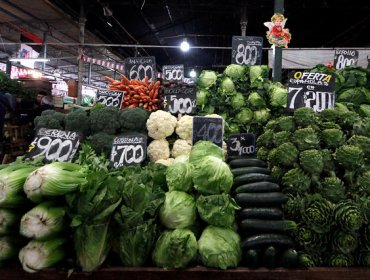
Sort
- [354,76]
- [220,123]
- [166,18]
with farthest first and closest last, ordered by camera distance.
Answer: [166,18] → [354,76] → [220,123]

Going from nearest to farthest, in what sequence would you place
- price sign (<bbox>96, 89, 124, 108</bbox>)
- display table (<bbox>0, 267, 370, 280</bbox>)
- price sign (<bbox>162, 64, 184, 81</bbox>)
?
display table (<bbox>0, 267, 370, 280</bbox>) < price sign (<bbox>96, 89, 124, 108</bbox>) < price sign (<bbox>162, 64, 184, 81</bbox>)

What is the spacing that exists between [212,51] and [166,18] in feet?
24.7

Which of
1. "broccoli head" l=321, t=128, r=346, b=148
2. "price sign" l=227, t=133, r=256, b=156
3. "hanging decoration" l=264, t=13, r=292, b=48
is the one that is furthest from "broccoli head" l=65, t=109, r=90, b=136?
"hanging decoration" l=264, t=13, r=292, b=48

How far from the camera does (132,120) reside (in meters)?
2.79

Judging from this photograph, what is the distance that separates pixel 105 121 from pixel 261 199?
1.62m

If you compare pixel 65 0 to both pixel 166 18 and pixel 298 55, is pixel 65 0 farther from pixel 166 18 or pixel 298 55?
pixel 298 55

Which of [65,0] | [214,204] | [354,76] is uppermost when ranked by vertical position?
[65,0]

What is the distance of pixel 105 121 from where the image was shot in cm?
279

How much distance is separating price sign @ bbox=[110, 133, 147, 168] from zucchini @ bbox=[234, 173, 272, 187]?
886mm

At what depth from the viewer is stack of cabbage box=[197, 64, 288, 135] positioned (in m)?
3.42

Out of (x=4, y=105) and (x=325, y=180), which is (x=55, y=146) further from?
(x=4, y=105)

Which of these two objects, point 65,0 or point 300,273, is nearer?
point 300,273

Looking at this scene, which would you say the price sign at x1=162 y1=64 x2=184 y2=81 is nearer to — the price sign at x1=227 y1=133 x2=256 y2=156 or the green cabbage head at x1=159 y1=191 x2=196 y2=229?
the price sign at x1=227 y1=133 x2=256 y2=156

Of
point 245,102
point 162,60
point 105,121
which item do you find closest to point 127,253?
point 105,121
